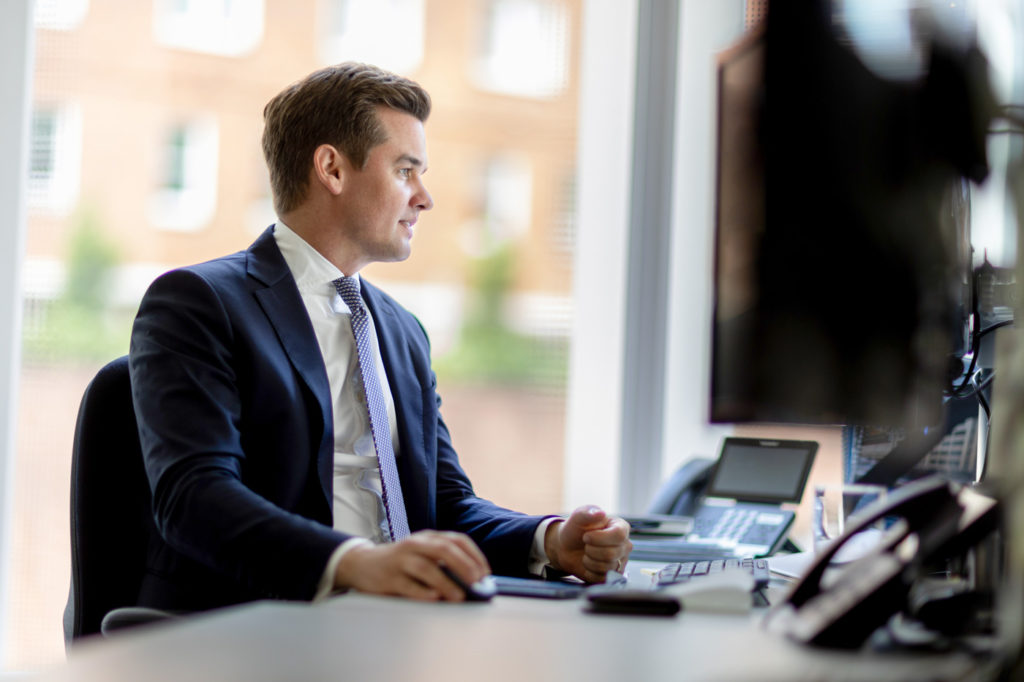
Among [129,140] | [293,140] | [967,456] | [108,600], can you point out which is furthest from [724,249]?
[129,140]

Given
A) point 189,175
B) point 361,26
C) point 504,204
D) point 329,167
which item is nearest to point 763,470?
point 329,167

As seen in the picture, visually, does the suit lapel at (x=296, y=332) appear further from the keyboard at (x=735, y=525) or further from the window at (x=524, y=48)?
the window at (x=524, y=48)

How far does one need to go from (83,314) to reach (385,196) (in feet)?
5.26

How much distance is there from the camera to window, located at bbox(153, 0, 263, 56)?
4934 millimetres

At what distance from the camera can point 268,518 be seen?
1.18 m

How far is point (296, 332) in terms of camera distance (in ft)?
4.97

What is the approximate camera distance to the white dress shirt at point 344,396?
1.58 m

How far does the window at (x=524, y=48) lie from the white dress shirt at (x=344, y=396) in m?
1.61

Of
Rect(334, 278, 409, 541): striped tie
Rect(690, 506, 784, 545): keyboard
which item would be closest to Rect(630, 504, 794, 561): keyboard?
Rect(690, 506, 784, 545): keyboard

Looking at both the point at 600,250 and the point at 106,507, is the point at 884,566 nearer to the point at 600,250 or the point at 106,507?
the point at 106,507

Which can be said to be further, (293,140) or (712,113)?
(712,113)

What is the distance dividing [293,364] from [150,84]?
9.01ft

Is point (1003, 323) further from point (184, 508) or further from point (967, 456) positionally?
point (184, 508)

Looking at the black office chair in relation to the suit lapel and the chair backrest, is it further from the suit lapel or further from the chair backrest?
the suit lapel
